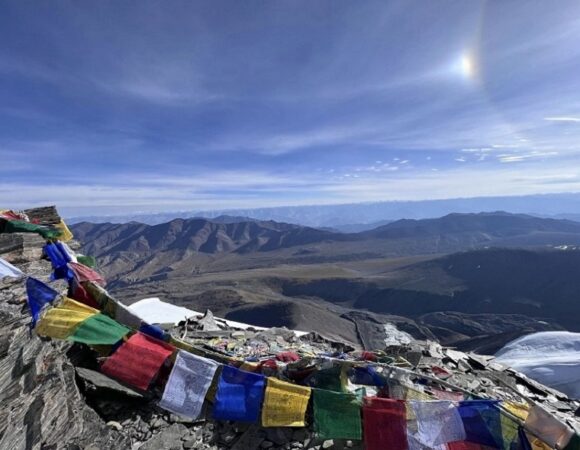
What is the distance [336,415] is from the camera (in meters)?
7.88

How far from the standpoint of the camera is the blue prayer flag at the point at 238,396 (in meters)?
8.06

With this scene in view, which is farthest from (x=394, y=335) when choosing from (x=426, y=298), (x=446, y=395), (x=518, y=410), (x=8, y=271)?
(x=8, y=271)

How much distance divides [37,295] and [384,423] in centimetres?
888

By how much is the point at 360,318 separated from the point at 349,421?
10586 cm

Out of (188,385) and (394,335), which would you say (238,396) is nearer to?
(188,385)

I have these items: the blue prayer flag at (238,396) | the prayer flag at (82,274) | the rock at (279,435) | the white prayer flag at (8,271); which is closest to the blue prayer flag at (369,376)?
the rock at (279,435)

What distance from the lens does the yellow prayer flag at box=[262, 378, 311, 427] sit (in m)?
7.93


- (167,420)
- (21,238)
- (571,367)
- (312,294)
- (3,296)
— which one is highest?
(21,238)

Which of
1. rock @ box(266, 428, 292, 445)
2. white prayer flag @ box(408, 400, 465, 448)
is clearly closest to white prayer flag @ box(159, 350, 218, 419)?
rock @ box(266, 428, 292, 445)

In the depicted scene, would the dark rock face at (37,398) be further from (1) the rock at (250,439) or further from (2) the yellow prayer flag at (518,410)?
(2) the yellow prayer flag at (518,410)

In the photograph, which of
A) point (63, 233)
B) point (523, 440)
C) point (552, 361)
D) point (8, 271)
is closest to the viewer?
point (523, 440)

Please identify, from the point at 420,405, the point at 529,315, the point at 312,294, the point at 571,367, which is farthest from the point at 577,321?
the point at 420,405

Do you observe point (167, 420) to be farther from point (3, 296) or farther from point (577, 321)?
point (577, 321)

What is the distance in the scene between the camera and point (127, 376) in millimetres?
8656
